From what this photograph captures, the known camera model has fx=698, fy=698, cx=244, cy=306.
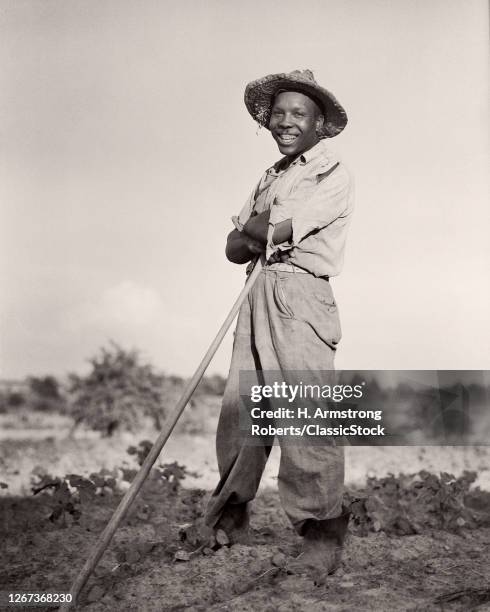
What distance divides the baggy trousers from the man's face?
24.9 inches

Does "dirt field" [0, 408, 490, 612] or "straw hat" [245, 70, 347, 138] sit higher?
"straw hat" [245, 70, 347, 138]

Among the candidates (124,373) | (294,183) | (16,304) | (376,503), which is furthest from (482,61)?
(124,373)

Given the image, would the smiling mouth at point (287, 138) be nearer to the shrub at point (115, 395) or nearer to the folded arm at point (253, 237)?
the folded arm at point (253, 237)

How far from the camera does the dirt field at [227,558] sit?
2.94 m

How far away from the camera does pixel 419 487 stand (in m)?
4.55

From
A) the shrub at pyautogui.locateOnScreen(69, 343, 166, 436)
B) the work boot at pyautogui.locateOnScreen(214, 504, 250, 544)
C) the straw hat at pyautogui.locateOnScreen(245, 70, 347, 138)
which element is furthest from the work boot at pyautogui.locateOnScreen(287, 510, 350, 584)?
the shrub at pyautogui.locateOnScreen(69, 343, 166, 436)

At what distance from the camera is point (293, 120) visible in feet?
11.2

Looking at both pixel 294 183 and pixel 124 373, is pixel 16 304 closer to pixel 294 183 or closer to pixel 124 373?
pixel 294 183

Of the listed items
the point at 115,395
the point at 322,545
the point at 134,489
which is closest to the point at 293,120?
the point at 134,489

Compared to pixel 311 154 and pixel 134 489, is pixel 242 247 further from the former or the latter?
pixel 134 489

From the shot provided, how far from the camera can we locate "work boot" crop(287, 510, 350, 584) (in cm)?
324

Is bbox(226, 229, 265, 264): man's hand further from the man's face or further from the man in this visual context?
the man's face

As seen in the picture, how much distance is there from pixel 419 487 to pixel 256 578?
1758 mm

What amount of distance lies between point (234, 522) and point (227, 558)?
0.22 metres
